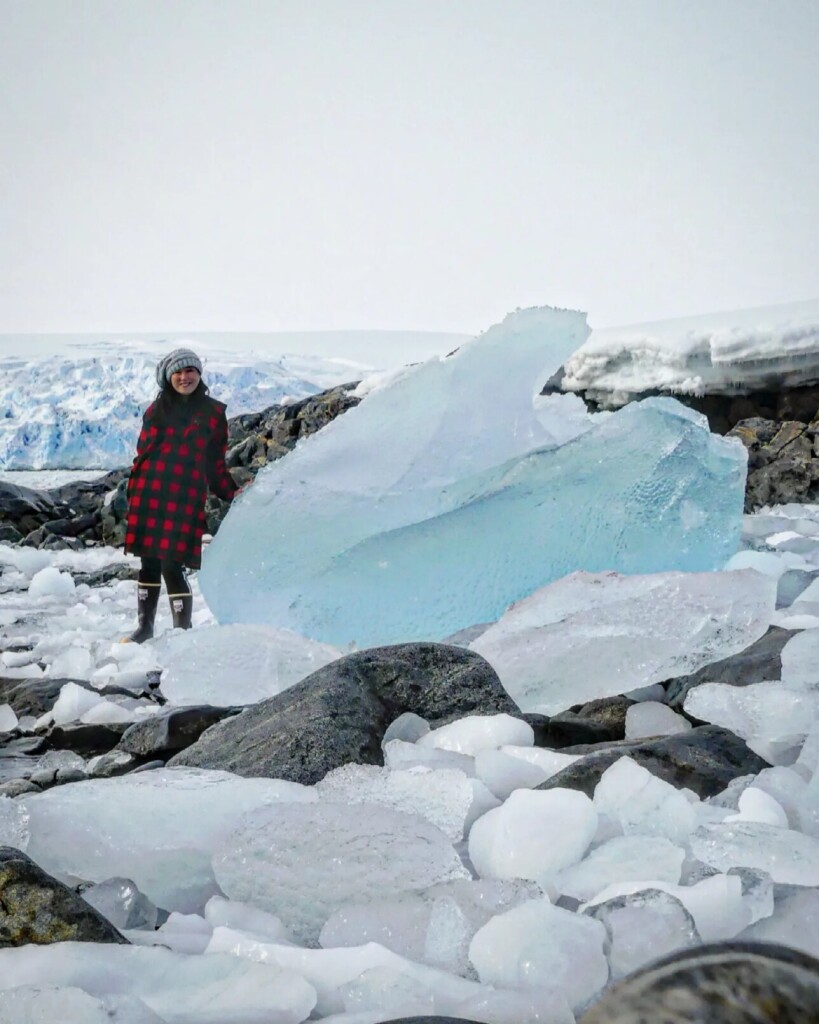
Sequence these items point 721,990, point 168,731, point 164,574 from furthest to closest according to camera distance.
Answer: point 164,574 < point 168,731 < point 721,990

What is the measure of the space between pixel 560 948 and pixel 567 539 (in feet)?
10.7

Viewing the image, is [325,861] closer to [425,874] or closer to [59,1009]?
[425,874]

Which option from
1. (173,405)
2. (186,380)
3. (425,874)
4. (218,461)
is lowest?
(425,874)

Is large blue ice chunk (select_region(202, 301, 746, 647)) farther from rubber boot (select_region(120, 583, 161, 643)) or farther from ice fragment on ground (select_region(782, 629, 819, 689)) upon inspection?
ice fragment on ground (select_region(782, 629, 819, 689))

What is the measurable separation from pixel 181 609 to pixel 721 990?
17.6 feet

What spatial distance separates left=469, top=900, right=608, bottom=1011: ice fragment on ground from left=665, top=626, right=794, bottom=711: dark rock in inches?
60.2

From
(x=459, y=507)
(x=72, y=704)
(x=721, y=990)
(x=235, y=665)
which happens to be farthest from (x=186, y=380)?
(x=721, y=990)

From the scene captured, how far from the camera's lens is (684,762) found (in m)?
1.84

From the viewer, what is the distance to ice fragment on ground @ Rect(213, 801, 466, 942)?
1.33m

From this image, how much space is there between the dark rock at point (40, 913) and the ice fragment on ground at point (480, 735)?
108 cm

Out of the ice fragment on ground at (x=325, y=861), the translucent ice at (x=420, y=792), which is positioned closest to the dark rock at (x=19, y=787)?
the translucent ice at (x=420, y=792)

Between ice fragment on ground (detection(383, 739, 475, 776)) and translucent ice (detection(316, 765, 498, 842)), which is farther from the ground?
translucent ice (detection(316, 765, 498, 842))

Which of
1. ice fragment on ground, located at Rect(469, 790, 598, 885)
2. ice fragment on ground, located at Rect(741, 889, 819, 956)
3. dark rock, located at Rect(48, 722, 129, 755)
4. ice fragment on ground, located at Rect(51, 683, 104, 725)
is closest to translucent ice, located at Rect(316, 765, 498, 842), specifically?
ice fragment on ground, located at Rect(469, 790, 598, 885)

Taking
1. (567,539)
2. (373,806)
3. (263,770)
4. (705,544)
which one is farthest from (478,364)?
(373,806)
